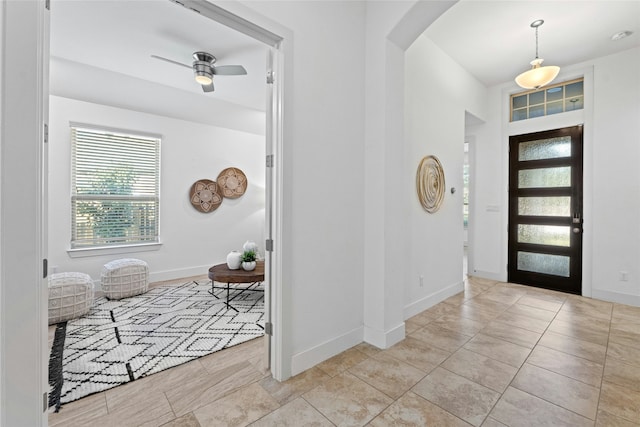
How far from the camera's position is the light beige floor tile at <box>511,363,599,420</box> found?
168cm

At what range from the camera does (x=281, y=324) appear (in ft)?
6.36

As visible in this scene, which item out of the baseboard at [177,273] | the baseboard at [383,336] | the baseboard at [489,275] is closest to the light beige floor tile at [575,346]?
the baseboard at [383,336]

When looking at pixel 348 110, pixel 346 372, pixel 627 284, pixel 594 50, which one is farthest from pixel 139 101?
pixel 627 284

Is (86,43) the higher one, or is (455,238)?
(86,43)

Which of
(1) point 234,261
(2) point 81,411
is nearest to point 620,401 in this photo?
(2) point 81,411

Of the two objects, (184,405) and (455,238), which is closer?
(184,405)

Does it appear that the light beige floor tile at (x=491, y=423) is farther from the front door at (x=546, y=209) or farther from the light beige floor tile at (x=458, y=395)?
the front door at (x=546, y=209)

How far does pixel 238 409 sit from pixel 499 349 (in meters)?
2.17

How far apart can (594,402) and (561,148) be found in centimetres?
370

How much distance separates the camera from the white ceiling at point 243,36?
236 cm

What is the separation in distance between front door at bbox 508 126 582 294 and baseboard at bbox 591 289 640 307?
0.61ft

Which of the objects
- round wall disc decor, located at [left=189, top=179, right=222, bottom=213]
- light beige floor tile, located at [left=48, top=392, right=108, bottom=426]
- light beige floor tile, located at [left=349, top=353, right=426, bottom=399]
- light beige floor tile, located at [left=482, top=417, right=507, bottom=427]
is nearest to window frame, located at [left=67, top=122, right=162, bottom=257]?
round wall disc decor, located at [left=189, top=179, right=222, bottom=213]

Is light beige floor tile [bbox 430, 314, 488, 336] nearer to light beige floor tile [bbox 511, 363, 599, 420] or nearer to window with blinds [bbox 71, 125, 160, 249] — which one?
light beige floor tile [bbox 511, 363, 599, 420]

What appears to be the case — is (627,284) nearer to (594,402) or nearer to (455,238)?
(455,238)
